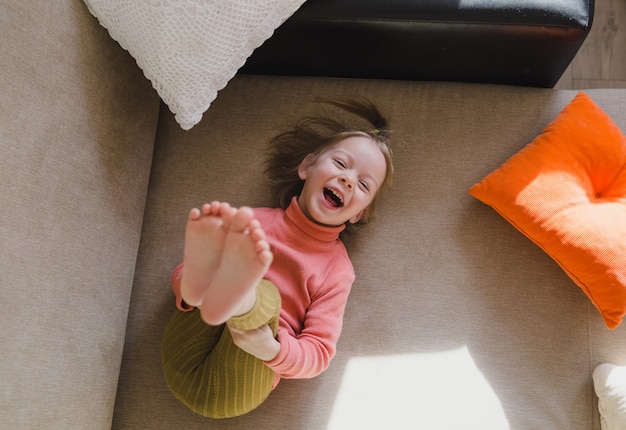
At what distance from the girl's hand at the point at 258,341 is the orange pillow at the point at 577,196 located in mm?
642

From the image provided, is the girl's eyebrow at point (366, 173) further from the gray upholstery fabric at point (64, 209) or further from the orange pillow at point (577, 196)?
the gray upholstery fabric at point (64, 209)

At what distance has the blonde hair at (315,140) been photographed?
57.3 inches

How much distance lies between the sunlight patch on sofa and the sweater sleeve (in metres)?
0.13

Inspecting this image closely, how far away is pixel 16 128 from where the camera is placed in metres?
1.06

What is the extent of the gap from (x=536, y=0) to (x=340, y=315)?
0.85 metres

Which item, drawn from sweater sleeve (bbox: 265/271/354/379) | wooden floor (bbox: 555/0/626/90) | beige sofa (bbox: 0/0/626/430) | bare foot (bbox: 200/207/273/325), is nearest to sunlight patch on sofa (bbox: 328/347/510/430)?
beige sofa (bbox: 0/0/626/430)

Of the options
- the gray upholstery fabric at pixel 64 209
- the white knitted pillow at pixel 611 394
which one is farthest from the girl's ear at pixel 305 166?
the white knitted pillow at pixel 611 394

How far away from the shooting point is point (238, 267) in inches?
37.4

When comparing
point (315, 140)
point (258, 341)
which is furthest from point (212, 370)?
point (315, 140)

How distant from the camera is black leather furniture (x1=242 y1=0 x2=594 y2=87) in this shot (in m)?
1.31

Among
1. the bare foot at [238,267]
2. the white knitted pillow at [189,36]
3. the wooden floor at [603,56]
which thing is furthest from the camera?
the wooden floor at [603,56]

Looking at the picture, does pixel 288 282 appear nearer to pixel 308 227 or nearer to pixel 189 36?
pixel 308 227

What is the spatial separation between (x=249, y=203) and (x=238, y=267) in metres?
0.57

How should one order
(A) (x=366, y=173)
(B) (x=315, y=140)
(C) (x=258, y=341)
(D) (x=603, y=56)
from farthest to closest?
1. (D) (x=603, y=56)
2. (B) (x=315, y=140)
3. (A) (x=366, y=173)
4. (C) (x=258, y=341)
